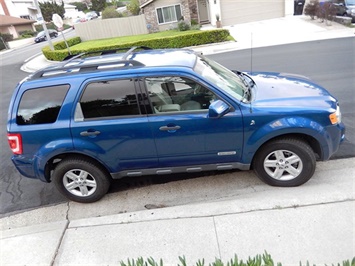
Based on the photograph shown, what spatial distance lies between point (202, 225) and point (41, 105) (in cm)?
239

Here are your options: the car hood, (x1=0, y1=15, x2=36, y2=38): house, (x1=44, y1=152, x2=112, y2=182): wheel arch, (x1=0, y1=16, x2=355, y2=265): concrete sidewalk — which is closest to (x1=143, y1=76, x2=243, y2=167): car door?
the car hood

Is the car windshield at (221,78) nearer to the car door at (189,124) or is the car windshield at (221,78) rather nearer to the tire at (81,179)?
the car door at (189,124)

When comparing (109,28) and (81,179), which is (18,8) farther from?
(81,179)

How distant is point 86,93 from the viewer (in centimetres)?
314

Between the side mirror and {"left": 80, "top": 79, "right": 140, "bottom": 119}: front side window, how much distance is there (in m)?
0.86

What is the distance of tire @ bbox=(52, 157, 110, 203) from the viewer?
3.36m

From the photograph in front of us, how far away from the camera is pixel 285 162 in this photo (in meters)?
3.18

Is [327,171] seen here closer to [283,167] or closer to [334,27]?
[283,167]

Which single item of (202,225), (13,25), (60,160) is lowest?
(202,225)

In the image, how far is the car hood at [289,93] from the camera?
306cm

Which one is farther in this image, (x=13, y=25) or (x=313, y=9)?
(x=13, y=25)

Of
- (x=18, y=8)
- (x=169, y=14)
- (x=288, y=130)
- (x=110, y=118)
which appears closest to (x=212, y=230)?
(x=288, y=130)

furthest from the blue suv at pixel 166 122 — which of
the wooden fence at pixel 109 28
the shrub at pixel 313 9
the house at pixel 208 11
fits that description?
the wooden fence at pixel 109 28

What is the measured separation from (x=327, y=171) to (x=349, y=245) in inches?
51.0
